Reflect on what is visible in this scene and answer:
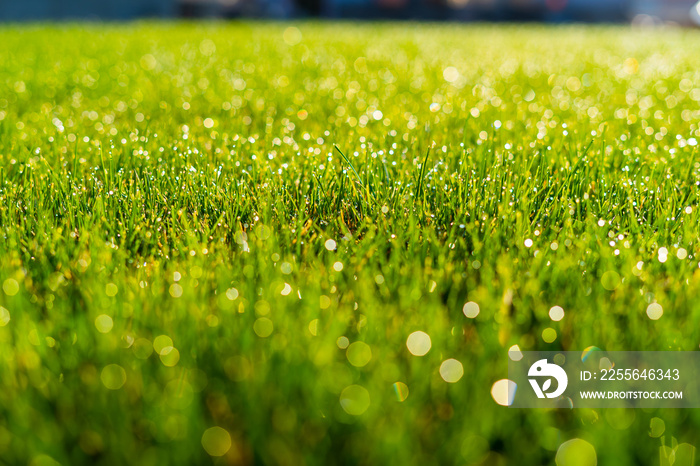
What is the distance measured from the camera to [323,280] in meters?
1.29

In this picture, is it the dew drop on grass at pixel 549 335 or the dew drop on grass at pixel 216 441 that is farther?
the dew drop on grass at pixel 549 335

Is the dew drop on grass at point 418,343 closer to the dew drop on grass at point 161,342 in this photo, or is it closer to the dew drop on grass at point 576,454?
the dew drop on grass at point 576,454

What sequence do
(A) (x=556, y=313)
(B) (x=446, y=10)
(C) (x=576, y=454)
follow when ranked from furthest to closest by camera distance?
(B) (x=446, y=10)
(A) (x=556, y=313)
(C) (x=576, y=454)

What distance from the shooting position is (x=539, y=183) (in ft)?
5.93

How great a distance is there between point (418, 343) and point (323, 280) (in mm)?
309

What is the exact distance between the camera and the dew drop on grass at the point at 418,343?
1.04m

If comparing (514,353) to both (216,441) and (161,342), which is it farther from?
(161,342)

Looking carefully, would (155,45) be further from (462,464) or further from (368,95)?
(462,464)

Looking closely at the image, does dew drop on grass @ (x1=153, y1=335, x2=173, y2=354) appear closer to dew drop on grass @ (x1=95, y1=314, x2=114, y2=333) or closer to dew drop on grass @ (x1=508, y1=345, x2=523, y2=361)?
dew drop on grass @ (x1=95, y1=314, x2=114, y2=333)

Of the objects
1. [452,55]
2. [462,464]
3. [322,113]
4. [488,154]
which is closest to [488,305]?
[462,464]

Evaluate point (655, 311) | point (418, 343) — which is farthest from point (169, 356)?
point (655, 311)

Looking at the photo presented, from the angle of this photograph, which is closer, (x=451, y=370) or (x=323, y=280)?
(x=451, y=370)

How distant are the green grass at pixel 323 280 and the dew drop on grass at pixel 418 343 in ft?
0.07

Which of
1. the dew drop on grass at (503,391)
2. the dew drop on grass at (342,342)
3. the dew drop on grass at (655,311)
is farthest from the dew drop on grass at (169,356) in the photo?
the dew drop on grass at (655,311)
